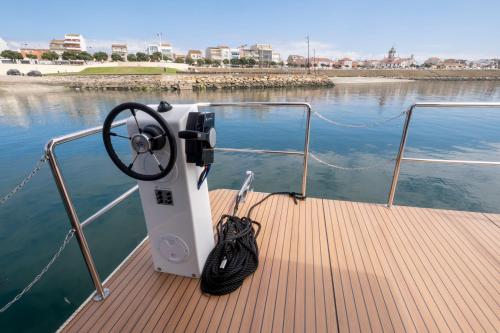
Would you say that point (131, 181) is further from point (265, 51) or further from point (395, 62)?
point (395, 62)

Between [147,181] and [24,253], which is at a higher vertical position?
[147,181]

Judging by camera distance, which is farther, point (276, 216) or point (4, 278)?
point (4, 278)

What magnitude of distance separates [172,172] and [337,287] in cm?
141

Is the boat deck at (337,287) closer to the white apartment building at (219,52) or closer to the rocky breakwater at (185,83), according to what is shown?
the rocky breakwater at (185,83)

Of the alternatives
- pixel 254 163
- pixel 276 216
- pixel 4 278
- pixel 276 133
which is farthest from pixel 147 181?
pixel 276 133

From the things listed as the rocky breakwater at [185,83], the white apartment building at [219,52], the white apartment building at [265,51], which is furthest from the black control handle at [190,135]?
the white apartment building at [219,52]

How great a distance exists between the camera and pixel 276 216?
8.75 ft

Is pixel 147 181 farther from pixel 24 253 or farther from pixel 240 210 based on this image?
pixel 24 253

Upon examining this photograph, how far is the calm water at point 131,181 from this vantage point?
3.29m

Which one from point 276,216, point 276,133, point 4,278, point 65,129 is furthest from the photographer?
point 65,129

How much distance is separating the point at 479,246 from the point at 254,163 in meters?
5.44

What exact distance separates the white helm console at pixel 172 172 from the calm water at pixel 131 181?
207 centimetres

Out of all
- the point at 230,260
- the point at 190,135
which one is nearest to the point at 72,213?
the point at 190,135

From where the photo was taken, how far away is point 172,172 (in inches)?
60.9
